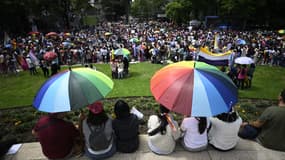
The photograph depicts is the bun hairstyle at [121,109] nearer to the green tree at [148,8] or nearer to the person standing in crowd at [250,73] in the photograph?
the person standing in crowd at [250,73]

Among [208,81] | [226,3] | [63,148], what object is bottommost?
[63,148]

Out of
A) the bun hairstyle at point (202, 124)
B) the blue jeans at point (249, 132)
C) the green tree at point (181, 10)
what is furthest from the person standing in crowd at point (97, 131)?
the green tree at point (181, 10)

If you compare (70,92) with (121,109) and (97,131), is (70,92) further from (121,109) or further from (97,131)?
(121,109)

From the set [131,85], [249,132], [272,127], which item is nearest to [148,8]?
[131,85]

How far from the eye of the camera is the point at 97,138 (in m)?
4.00

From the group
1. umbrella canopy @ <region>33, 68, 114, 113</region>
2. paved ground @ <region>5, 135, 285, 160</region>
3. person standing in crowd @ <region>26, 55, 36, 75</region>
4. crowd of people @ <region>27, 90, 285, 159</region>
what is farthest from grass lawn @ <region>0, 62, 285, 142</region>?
umbrella canopy @ <region>33, 68, 114, 113</region>

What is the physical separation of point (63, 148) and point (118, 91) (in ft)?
23.4

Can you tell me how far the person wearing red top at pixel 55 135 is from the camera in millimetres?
3966

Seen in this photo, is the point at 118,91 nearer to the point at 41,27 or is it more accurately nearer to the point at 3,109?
the point at 3,109

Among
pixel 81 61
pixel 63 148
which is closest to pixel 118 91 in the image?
pixel 63 148

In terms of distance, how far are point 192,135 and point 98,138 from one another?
5.77 feet

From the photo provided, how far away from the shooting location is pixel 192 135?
4.31 meters

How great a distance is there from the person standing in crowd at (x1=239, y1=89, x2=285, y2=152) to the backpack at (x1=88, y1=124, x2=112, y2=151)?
2976 millimetres

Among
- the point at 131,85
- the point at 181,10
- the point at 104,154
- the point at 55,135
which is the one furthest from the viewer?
the point at 181,10
